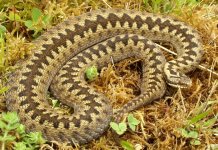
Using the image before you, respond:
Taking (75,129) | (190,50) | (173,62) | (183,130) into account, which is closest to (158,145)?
(183,130)

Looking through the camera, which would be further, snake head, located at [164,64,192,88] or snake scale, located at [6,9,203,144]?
snake head, located at [164,64,192,88]

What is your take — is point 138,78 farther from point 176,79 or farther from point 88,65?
point 88,65

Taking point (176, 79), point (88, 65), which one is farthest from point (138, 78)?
point (88, 65)

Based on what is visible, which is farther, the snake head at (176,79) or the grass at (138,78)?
the snake head at (176,79)

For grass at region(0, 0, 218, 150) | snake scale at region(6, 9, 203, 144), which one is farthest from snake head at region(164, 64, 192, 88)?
grass at region(0, 0, 218, 150)

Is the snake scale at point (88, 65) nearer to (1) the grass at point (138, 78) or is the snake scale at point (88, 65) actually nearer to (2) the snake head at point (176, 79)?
(2) the snake head at point (176, 79)

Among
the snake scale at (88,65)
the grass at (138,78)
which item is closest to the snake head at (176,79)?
the snake scale at (88,65)

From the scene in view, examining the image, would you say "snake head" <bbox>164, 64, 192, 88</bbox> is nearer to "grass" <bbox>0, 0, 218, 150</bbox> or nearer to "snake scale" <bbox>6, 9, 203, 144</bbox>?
"snake scale" <bbox>6, 9, 203, 144</bbox>
